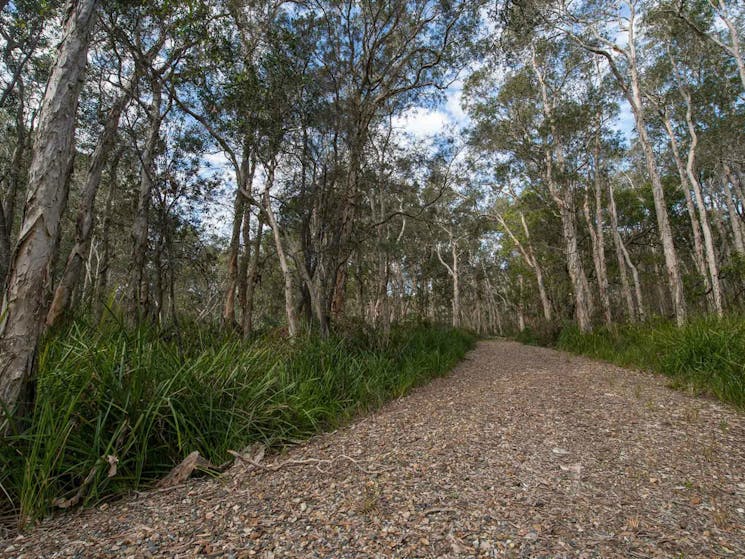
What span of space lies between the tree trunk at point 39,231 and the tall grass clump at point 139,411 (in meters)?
0.24

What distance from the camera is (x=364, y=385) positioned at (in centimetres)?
418

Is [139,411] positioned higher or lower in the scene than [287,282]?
lower

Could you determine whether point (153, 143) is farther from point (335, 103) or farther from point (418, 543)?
point (418, 543)

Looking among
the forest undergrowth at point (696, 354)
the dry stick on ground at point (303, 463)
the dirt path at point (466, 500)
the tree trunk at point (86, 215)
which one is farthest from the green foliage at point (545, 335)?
the tree trunk at point (86, 215)

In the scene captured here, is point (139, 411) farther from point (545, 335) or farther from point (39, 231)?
point (545, 335)

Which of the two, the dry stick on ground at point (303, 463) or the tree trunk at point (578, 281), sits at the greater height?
the tree trunk at point (578, 281)

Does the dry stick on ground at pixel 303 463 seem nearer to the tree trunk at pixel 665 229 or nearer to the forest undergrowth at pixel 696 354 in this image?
the forest undergrowth at pixel 696 354

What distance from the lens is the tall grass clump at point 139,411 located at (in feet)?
5.93

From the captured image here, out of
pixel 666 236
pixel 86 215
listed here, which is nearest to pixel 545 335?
pixel 666 236

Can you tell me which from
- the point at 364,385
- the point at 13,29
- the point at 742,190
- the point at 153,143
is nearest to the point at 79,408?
the point at 364,385

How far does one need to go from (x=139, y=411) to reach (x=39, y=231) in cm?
120

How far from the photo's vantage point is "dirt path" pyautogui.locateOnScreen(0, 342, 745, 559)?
1406mm

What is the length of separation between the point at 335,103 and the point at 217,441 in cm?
626

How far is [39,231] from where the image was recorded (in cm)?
190
